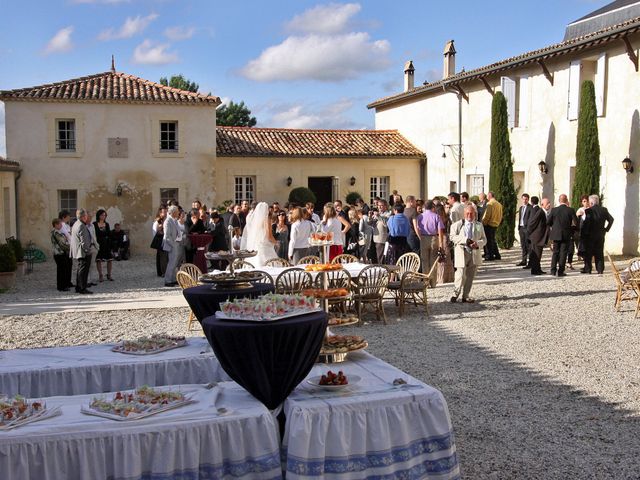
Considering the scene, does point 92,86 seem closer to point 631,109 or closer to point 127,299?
point 127,299

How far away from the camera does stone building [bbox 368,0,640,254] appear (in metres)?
18.2

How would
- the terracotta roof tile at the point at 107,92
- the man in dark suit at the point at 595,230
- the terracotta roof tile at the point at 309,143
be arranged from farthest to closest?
1. the terracotta roof tile at the point at 309,143
2. the terracotta roof tile at the point at 107,92
3. the man in dark suit at the point at 595,230

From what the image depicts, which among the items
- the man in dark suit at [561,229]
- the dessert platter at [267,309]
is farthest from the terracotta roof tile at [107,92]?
the dessert platter at [267,309]

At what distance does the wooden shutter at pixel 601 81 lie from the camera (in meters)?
18.8

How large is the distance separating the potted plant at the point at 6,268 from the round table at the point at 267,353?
11672 mm

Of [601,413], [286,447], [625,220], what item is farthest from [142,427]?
[625,220]

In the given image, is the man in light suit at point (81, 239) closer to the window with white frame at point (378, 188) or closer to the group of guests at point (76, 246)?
the group of guests at point (76, 246)

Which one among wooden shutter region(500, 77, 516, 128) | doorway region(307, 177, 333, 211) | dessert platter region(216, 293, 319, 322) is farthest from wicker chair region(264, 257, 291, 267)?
doorway region(307, 177, 333, 211)

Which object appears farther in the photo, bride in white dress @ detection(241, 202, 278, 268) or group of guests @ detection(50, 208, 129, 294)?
group of guests @ detection(50, 208, 129, 294)

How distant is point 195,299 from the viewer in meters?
6.70

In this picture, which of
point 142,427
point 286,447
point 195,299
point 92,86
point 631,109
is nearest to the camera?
point 142,427

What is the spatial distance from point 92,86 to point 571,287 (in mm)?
16964

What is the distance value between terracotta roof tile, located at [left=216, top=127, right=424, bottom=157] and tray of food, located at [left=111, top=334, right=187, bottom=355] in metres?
19.4

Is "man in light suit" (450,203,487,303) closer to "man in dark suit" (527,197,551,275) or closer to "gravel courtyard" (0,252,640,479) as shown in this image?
"gravel courtyard" (0,252,640,479)
